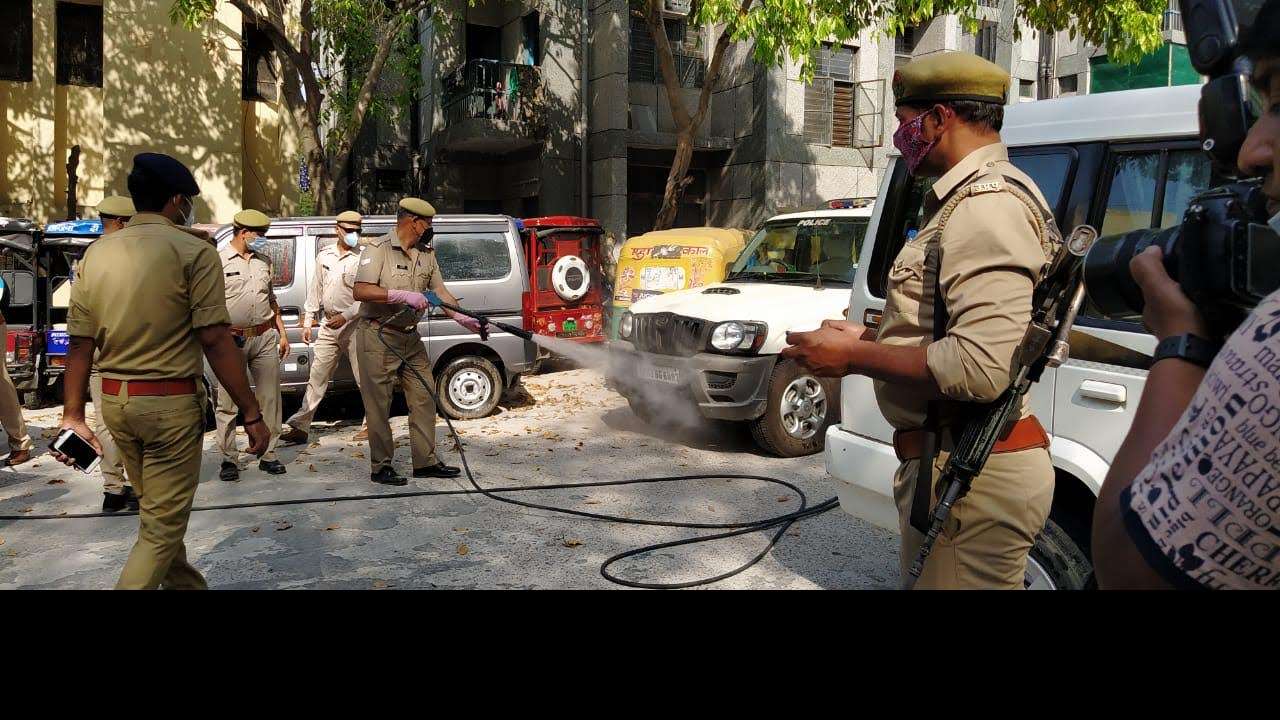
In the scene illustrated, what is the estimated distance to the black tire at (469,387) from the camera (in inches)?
392

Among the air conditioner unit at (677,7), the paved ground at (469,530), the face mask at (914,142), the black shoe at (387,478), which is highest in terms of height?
the air conditioner unit at (677,7)

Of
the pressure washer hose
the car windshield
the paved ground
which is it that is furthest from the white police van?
the car windshield

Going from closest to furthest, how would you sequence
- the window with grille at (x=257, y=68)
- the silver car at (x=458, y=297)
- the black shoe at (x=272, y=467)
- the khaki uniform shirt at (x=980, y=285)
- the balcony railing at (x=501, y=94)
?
the khaki uniform shirt at (x=980, y=285) → the black shoe at (x=272, y=467) → the silver car at (x=458, y=297) → the window with grille at (x=257, y=68) → the balcony railing at (x=501, y=94)

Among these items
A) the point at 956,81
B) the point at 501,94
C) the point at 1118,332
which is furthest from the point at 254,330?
the point at 501,94

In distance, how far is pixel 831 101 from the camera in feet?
74.1

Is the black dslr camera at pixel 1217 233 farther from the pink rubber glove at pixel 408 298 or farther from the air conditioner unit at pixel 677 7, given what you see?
the air conditioner unit at pixel 677 7

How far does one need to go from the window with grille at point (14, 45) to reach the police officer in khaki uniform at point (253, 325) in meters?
12.0

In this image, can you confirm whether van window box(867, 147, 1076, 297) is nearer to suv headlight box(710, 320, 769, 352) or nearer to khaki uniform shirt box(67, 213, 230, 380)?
khaki uniform shirt box(67, 213, 230, 380)

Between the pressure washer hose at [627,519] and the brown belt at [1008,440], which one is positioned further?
→ the pressure washer hose at [627,519]

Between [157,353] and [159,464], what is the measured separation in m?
0.43

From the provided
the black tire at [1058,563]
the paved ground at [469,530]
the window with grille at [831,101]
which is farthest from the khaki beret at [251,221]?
the window with grille at [831,101]

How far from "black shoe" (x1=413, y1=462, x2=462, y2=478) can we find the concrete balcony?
46.4 ft
